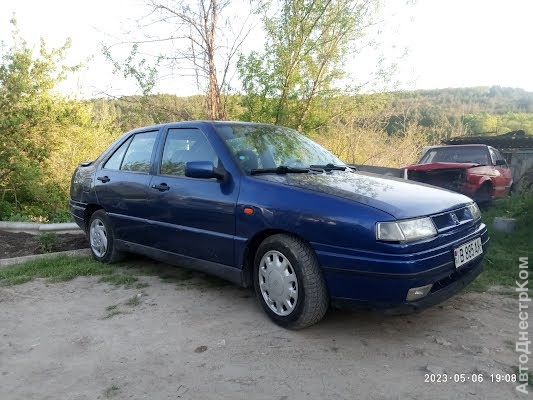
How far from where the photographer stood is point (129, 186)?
14.4 ft

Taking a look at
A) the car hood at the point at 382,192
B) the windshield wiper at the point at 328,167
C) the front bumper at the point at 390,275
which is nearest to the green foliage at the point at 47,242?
the car hood at the point at 382,192

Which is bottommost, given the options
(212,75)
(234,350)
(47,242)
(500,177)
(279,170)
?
(234,350)

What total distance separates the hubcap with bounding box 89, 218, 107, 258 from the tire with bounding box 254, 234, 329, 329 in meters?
2.42

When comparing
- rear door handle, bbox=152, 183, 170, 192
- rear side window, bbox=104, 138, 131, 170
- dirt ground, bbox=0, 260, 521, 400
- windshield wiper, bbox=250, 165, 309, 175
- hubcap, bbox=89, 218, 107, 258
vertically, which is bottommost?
dirt ground, bbox=0, 260, 521, 400

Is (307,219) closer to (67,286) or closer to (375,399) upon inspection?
(375,399)

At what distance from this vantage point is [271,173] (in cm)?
345

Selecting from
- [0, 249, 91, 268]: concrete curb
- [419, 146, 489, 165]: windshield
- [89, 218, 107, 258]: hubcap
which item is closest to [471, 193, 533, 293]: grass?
[419, 146, 489, 165]: windshield

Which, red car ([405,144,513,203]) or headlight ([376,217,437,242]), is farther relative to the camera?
red car ([405,144,513,203])

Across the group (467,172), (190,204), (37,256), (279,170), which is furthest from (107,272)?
Result: (467,172)

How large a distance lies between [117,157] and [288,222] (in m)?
2.71

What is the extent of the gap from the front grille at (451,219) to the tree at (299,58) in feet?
17.1

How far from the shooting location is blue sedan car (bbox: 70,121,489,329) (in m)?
2.70

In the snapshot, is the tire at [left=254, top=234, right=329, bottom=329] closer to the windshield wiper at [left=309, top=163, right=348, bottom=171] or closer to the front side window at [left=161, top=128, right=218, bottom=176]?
the windshield wiper at [left=309, top=163, right=348, bottom=171]

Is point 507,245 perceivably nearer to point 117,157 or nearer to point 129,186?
point 129,186
